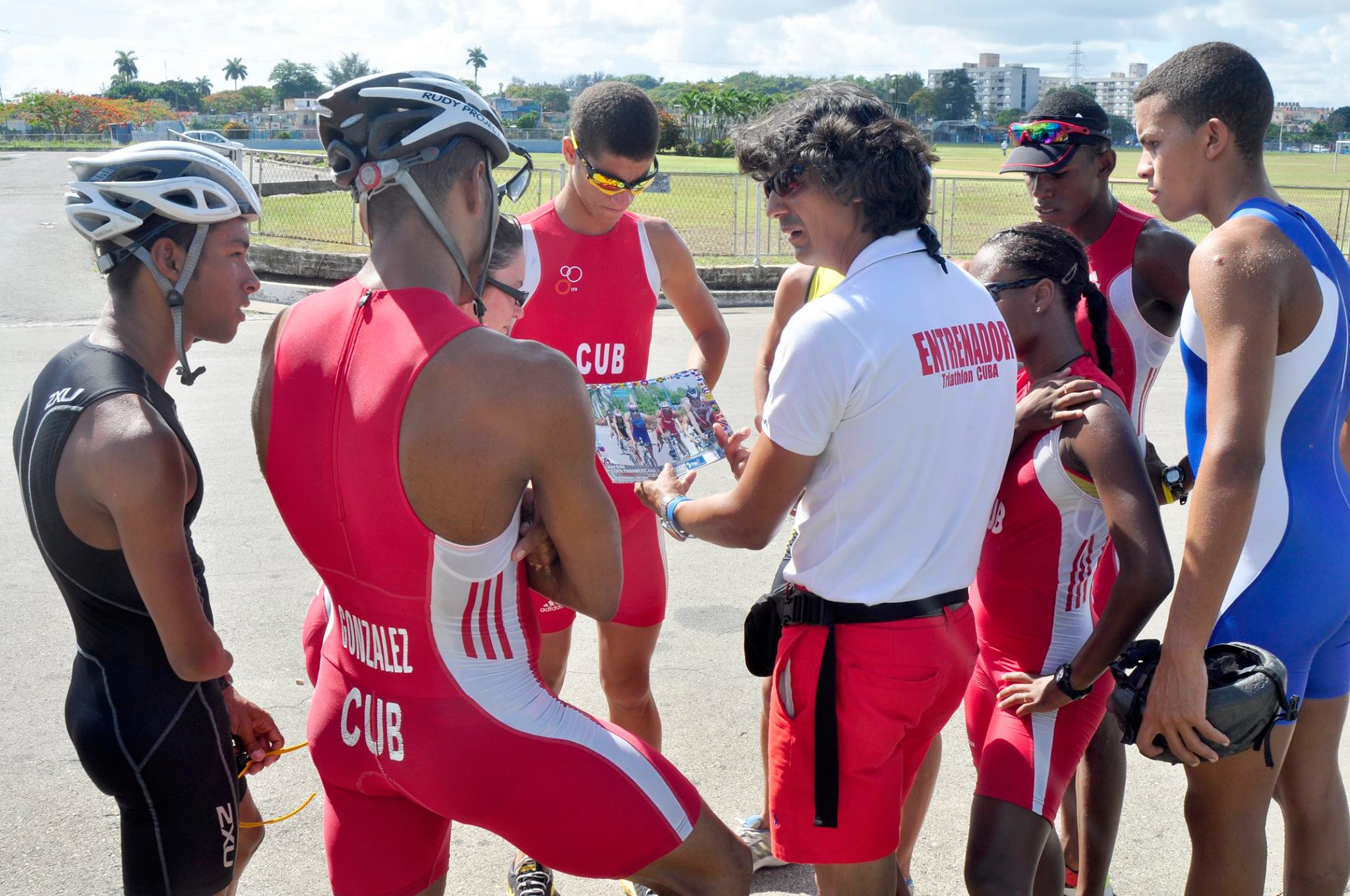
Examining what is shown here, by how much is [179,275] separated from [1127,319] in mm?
3059

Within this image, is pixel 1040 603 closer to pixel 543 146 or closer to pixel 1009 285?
pixel 1009 285

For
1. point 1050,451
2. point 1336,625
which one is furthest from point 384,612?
point 1336,625

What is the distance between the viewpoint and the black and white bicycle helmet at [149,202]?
99.1 inches

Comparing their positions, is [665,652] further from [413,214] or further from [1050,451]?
[413,214]

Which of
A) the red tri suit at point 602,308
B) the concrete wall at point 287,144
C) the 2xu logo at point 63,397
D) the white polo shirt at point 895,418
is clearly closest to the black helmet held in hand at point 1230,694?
the white polo shirt at point 895,418

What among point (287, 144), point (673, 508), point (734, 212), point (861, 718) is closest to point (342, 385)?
point (673, 508)

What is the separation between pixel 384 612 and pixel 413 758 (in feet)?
0.97

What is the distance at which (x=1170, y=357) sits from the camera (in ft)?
40.8

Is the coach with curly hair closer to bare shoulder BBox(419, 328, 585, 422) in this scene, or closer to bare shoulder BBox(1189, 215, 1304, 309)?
bare shoulder BBox(1189, 215, 1304, 309)

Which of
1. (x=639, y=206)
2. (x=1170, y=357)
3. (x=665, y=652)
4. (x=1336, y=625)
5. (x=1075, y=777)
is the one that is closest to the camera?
(x=1336, y=625)

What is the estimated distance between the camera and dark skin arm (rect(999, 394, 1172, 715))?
98.9 inches

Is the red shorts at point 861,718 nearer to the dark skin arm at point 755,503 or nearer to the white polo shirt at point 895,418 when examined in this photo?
the white polo shirt at point 895,418

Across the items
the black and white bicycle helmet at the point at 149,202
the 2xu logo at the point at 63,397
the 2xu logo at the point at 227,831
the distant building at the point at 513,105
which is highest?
the distant building at the point at 513,105

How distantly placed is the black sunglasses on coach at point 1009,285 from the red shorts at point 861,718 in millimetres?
914
